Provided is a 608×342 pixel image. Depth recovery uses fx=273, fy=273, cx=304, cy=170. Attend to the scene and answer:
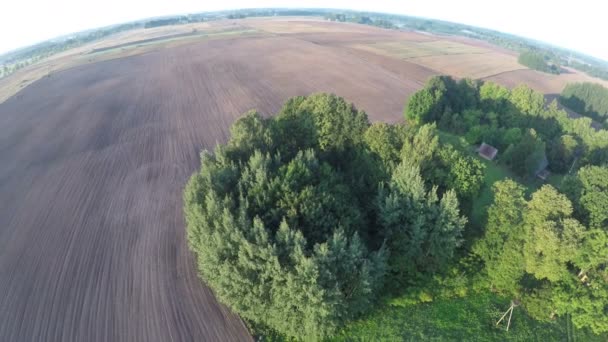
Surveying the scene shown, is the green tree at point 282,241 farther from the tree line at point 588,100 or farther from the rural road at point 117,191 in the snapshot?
the tree line at point 588,100

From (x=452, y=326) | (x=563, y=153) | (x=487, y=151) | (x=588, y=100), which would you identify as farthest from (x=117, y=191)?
(x=588, y=100)

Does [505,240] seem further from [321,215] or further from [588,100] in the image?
[588,100]

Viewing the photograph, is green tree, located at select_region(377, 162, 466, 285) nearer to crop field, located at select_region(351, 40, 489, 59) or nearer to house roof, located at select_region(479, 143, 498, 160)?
house roof, located at select_region(479, 143, 498, 160)

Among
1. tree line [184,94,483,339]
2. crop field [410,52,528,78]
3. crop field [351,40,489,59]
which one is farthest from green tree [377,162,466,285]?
crop field [351,40,489,59]

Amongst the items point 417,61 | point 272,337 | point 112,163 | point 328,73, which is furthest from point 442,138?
point 417,61

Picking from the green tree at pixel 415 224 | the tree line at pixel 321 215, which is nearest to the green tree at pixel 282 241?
the tree line at pixel 321 215
